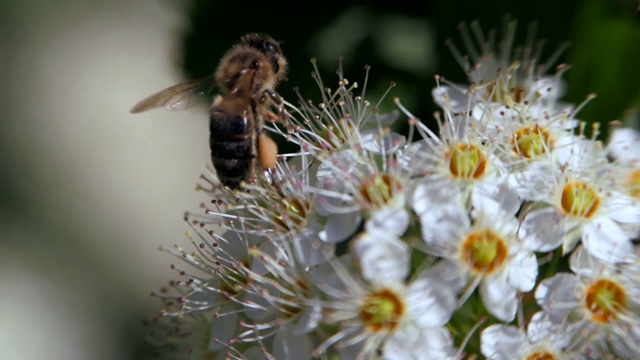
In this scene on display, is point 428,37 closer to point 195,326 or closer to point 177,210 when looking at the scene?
point 195,326

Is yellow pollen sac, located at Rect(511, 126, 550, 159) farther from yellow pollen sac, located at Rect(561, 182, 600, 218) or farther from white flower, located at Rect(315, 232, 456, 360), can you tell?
white flower, located at Rect(315, 232, 456, 360)

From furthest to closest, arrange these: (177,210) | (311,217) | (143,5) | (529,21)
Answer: (177,210)
(143,5)
(529,21)
(311,217)

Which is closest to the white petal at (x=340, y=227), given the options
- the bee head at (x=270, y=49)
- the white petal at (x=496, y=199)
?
the white petal at (x=496, y=199)

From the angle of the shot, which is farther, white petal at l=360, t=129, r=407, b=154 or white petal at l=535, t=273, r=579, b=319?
white petal at l=360, t=129, r=407, b=154

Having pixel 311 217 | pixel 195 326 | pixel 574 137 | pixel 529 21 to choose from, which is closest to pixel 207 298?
pixel 195 326

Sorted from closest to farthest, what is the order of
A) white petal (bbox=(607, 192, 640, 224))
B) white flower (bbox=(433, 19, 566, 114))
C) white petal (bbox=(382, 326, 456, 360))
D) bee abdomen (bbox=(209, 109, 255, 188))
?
white petal (bbox=(382, 326, 456, 360)) → white petal (bbox=(607, 192, 640, 224)) → bee abdomen (bbox=(209, 109, 255, 188)) → white flower (bbox=(433, 19, 566, 114))

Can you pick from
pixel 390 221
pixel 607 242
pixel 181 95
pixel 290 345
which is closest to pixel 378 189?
pixel 390 221

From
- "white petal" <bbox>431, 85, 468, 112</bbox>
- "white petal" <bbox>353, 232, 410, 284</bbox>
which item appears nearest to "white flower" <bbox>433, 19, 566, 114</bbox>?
"white petal" <bbox>431, 85, 468, 112</bbox>
